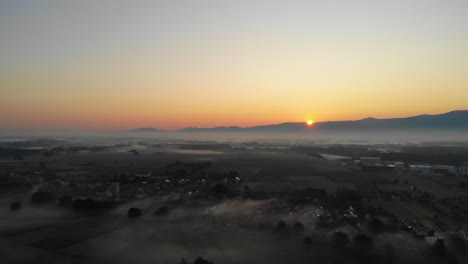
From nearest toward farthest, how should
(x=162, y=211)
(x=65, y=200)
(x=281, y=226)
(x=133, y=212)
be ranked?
(x=281, y=226)
(x=133, y=212)
(x=162, y=211)
(x=65, y=200)

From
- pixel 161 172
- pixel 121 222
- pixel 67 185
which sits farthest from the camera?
pixel 161 172

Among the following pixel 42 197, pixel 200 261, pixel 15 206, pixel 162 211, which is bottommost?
pixel 200 261

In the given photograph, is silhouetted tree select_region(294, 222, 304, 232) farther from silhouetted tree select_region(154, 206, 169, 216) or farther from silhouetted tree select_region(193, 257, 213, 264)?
silhouetted tree select_region(154, 206, 169, 216)

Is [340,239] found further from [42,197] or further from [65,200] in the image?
[42,197]

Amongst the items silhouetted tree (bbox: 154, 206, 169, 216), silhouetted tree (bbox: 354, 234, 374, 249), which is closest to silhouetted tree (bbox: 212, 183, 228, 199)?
silhouetted tree (bbox: 154, 206, 169, 216)

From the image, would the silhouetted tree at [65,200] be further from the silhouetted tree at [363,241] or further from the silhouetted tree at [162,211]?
the silhouetted tree at [363,241]

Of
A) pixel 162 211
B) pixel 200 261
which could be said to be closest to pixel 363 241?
pixel 200 261

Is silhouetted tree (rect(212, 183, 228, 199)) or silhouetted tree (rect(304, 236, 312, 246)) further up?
silhouetted tree (rect(212, 183, 228, 199))

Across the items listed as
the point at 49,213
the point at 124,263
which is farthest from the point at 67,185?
the point at 124,263

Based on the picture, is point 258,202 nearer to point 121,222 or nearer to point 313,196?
point 313,196

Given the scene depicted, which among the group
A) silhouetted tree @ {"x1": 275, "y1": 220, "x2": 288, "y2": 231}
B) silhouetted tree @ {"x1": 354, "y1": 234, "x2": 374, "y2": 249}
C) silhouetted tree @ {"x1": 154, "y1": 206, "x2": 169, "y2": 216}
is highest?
silhouetted tree @ {"x1": 154, "y1": 206, "x2": 169, "y2": 216}

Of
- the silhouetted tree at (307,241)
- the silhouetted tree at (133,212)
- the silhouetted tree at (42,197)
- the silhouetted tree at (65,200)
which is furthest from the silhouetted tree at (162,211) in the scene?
the silhouetted tree at (307,241)
